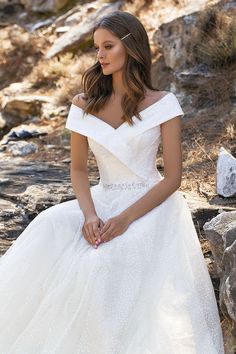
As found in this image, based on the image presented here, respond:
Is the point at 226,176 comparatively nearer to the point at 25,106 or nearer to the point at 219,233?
the point at 219,233

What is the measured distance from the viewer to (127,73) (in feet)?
10.5

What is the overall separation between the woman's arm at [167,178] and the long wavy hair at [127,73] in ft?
0.59

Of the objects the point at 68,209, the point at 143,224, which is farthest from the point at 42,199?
Result: the point at 143,224

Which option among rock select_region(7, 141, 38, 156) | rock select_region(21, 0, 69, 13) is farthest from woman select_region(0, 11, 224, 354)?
rock select_region(21, 0, 69, 13)

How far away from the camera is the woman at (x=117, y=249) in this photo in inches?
104

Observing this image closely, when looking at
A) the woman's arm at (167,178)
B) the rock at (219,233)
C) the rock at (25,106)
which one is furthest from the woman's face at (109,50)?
the rock at (25,106)

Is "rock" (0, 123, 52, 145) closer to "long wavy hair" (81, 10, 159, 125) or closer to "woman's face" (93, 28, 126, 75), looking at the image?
"long wavy hair" (81, 10, 159, 125)

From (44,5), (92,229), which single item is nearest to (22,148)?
(92,229)

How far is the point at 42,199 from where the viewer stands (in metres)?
4.49

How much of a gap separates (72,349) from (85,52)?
30.7ft

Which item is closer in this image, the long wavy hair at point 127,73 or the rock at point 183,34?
the long wavy hair at point 127,73

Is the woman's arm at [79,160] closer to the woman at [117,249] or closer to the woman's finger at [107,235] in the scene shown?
the woman at [117,249]

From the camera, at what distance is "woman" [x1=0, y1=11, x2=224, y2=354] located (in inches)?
104

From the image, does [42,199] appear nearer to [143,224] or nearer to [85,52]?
[143,224]
